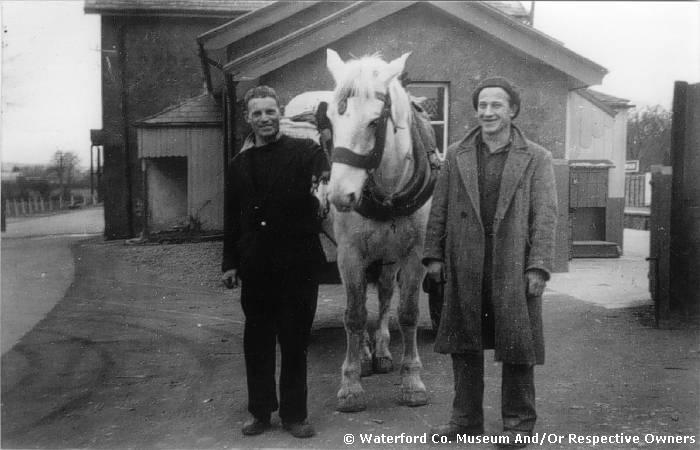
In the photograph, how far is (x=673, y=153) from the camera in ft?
16.8

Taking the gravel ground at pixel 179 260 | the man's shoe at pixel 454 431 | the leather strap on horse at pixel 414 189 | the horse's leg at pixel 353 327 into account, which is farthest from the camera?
the gravel ground at pixel 179 260

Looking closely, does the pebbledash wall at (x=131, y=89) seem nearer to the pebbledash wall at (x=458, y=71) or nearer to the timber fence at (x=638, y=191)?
the pebbledash wall at (x=458, y=71)

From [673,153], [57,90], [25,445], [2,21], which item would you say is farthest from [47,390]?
[673,153]

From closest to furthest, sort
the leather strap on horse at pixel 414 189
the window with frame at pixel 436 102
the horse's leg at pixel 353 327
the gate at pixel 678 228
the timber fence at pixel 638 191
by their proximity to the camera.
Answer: the leather strap on horse at pixel 414 189 < the horse's leg at pixel 353 327 < the window with frame at pixel 436 102 < the timber fence at pixel 638 191 < the gate at pixel 678 228

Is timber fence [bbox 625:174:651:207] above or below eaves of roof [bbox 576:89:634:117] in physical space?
below

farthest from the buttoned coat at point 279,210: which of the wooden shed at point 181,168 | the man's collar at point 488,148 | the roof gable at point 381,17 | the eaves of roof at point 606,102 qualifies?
the eaves of roof at point 606,102

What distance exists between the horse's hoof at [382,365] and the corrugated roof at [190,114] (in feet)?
6.49

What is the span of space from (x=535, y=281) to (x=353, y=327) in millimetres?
1260

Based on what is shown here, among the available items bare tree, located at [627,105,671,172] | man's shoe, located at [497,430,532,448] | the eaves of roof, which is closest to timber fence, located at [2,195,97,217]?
man's shoe, located at [497,430,532,448]

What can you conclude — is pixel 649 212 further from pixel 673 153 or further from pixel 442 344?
pixel 442 344

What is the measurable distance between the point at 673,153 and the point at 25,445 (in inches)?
200

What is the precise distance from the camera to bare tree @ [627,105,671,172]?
4.36 m

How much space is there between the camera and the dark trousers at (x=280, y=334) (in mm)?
3316

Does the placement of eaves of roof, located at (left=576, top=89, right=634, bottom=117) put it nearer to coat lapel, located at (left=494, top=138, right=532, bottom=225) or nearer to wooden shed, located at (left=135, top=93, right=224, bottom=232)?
coat lapel, located at (left=494, top=138, right=532, bottom=225)
